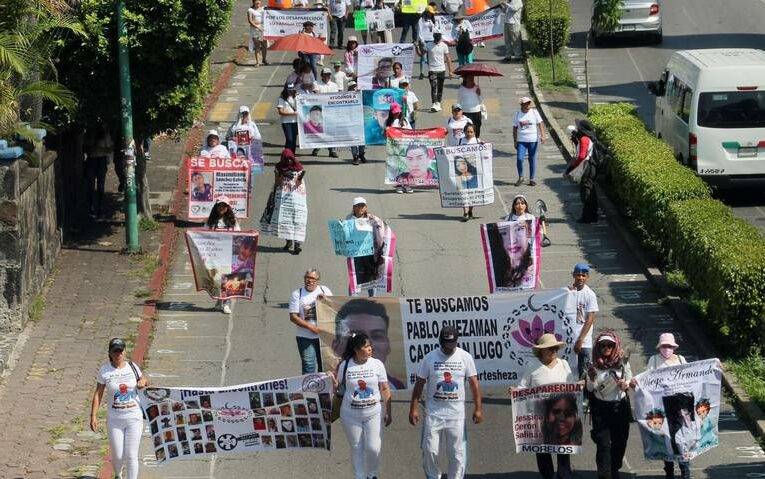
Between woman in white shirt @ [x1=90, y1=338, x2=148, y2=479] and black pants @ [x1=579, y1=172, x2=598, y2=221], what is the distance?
37.9ft

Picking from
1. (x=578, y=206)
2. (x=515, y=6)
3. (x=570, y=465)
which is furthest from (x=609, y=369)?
(x=515, y=6)

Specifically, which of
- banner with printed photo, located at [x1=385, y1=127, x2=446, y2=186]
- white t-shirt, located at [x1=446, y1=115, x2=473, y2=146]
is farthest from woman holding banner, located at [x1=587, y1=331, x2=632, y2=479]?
banner with printed photo, located at [x1=385, y1=127, x2=446, y2=186]

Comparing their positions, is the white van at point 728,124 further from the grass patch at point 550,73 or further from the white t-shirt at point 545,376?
the white t-shirt at point 545,376

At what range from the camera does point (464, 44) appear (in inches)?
1350

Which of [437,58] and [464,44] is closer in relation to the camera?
[437,58]

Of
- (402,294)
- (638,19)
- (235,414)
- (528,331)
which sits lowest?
(402,294)

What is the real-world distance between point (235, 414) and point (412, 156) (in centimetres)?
1221

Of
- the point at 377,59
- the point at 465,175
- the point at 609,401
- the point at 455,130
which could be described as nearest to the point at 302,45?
the point at 377,59

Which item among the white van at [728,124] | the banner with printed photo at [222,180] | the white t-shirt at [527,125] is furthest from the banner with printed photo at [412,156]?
the white van at [728,124]

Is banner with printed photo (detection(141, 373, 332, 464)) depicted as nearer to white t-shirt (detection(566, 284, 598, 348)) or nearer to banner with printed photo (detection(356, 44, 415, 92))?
white t-shirt (detection(566, 284, 598, 348))

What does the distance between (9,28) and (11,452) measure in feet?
24.4

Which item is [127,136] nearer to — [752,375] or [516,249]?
[516,249]

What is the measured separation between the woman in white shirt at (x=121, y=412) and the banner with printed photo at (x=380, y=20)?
2455cm

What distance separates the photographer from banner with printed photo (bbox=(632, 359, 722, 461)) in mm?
13203
